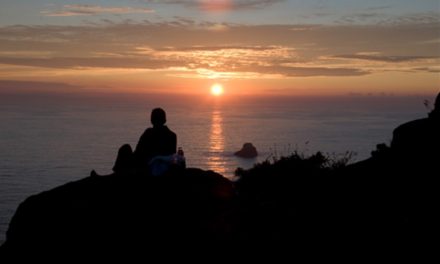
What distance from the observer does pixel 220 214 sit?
33.6 ft

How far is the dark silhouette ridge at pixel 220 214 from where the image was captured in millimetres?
9203

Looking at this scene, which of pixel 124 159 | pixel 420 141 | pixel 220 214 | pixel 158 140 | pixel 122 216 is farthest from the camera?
pixel 124 159

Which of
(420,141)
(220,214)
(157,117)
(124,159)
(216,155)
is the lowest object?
(216,155)

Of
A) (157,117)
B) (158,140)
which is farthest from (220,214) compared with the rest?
(157,117)

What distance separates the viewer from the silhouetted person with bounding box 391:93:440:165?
11955 mm

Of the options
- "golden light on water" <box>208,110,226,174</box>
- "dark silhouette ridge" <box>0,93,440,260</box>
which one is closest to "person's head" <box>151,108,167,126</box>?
"dark silhouette ridge" <box>0,93,440,260</box>

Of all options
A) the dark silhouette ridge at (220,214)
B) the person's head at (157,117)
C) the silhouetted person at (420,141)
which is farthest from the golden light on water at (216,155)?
the dark silhouette ridge at (220,214)

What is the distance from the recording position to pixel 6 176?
119688 millimetres

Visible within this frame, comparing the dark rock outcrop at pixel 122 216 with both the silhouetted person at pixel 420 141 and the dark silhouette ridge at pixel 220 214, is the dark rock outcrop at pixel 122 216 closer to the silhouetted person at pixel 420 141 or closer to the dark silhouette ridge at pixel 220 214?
the dark silhouette ridge at pixel 220 214

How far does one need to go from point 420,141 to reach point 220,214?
572 centimetres

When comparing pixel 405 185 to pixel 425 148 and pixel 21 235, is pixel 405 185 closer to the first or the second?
pixel 425 148

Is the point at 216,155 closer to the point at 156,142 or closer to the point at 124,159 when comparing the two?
the point at 124,159

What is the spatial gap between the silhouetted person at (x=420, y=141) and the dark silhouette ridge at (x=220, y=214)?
0.16 feet

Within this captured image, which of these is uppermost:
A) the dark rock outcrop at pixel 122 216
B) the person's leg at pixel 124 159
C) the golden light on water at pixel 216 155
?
the person's leg at pixel 124 159
